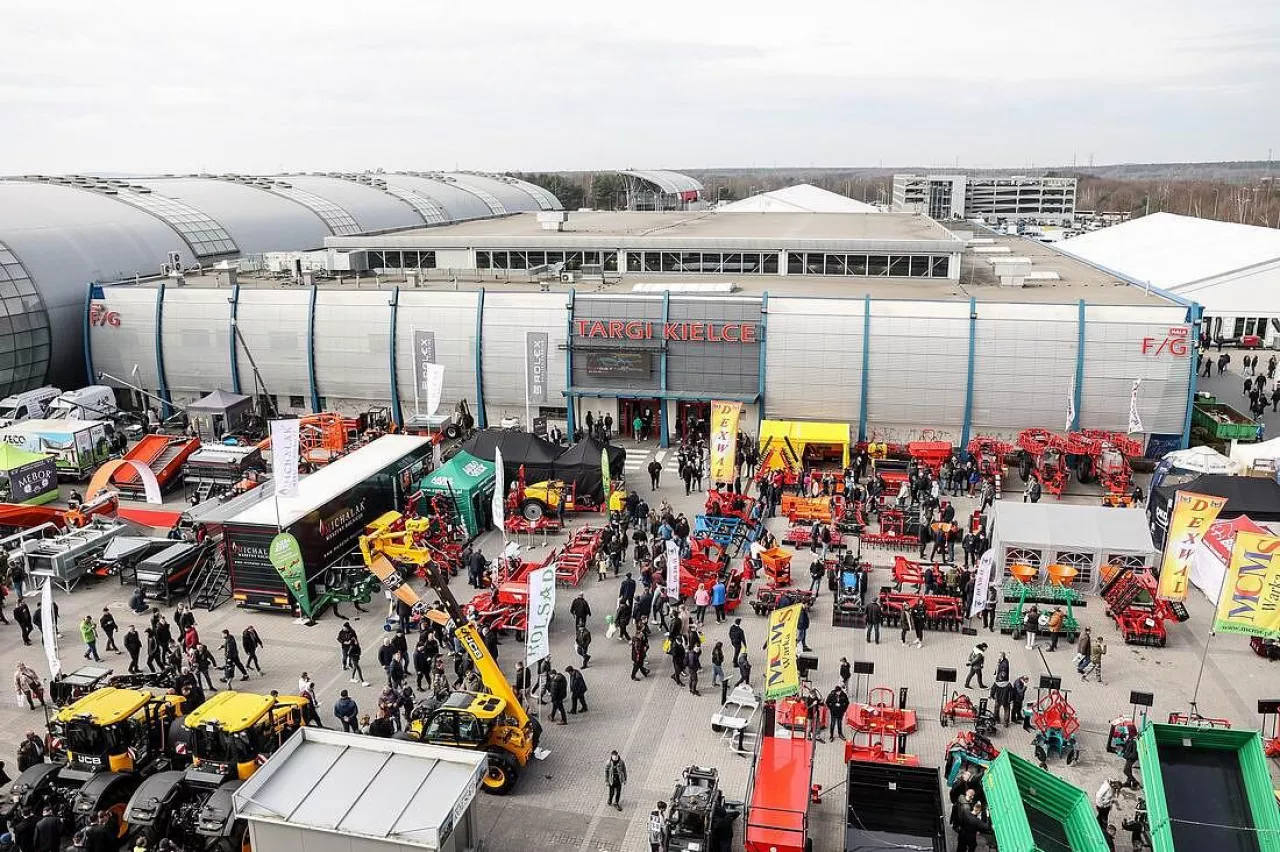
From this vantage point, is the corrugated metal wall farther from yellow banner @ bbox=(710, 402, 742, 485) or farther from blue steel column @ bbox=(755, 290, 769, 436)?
yellow banner @ bbox=(710, 402, 742, 485)

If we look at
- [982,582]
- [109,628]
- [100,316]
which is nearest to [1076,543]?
[982,582]

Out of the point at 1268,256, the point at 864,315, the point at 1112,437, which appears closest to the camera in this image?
the point at 1112,437

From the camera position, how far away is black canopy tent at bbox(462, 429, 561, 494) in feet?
94.3

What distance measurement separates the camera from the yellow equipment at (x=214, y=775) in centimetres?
1387

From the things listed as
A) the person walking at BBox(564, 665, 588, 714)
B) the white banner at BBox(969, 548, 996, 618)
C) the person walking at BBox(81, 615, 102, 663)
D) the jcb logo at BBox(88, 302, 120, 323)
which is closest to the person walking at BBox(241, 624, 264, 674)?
the person walking at BBox(81, 615, 102, 663)

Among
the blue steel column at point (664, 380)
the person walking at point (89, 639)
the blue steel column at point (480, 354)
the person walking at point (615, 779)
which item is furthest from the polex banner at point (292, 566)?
the blue steel column at point (664, 380)

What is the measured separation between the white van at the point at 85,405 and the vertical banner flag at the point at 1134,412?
119 feet

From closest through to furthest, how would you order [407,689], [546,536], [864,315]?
[407,689], [546,536], [864,315]

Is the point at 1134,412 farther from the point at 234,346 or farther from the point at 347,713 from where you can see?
the point at 234,346

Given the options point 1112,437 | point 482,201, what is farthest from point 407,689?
point 482,201

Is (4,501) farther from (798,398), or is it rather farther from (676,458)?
(798,398)

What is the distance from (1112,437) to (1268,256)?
1195 inches

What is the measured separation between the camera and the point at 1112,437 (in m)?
31.0

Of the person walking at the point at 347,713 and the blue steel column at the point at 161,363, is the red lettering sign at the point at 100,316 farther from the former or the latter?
the person walking at the point at 347,713
